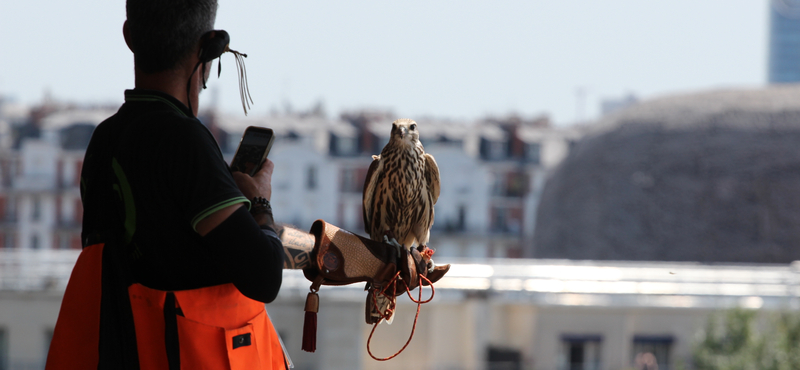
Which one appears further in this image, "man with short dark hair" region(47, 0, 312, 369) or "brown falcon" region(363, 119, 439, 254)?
"brown falcon" region(363, 119, 439, 254)

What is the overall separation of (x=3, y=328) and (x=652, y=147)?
12994mm

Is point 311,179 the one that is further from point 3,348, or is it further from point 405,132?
point 405,132

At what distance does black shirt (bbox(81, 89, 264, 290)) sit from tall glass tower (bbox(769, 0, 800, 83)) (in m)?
137

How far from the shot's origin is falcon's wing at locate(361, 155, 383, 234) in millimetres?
2631

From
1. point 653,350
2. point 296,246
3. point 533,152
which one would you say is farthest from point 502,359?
point 533,152

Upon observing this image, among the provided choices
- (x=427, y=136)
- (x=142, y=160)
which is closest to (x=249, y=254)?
(x=142, y=160)

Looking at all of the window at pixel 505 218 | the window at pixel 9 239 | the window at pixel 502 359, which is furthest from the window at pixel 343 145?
the window at pixel 502 359

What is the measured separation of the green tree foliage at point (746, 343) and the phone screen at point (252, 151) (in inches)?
326

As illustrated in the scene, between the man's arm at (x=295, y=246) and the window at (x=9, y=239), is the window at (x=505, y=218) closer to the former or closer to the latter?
the window at (x=9, y=239)

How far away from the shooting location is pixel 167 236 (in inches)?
63.4

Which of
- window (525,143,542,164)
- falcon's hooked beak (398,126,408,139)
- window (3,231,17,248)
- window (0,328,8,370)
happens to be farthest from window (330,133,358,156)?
falcon's hooked beak (398,126,408,139)

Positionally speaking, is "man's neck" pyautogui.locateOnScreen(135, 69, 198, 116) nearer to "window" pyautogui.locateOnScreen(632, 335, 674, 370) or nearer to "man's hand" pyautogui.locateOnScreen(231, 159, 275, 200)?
"man's hand" pyautogui.locateOnScreen(231, 159, 275, 200)

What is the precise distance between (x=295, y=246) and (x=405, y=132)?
0.91 metres

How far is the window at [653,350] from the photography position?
1232 centimetres
